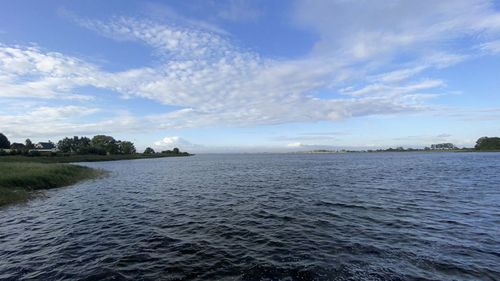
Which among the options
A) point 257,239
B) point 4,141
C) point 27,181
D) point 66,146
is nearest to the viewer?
point 257,239

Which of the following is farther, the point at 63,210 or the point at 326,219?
the point at 63,210

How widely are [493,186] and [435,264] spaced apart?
35.4 metres

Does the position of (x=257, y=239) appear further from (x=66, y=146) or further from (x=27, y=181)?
(x=66, y=146)

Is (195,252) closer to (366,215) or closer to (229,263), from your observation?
(229,263)

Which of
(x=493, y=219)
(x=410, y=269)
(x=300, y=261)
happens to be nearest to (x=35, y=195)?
(x=300, y=261)

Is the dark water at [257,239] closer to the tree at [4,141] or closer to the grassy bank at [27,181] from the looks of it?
the grassy bank at [27,181]

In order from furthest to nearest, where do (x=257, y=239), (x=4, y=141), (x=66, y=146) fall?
(x=66, y=146) → (x=4, y=141) → (x=257, y=239)

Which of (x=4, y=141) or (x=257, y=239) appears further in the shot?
(x=4, y=141)

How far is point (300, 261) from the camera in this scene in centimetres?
1450

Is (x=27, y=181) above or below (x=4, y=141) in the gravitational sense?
below

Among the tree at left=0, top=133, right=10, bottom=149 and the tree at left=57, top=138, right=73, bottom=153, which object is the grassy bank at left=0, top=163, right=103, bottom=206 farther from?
the tree at left=0, top=133, right=10, bottom=149

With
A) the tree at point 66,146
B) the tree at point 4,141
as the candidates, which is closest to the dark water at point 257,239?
the tree at point 66,146

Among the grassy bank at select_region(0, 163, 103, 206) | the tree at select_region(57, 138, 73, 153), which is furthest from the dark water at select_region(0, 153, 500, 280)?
the tree at select_region(57, 138, 73, 153)

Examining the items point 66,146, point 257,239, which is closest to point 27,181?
point 257,239
